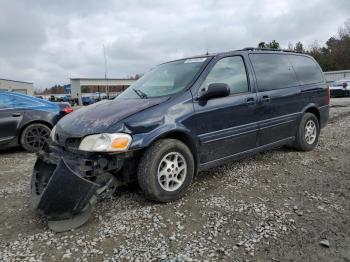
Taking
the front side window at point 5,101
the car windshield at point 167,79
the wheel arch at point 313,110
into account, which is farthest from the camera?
the front side window at point 5,101

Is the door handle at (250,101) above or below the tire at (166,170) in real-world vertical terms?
above

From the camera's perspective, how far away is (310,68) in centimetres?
607

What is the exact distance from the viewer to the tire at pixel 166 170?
3.53 metres

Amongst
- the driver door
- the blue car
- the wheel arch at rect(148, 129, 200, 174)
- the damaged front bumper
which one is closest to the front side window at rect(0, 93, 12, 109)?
the blue car

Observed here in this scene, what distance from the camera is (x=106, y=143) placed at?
132 inches

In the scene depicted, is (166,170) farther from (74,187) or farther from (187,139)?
(74,187)

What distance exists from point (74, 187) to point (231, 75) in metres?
2.58

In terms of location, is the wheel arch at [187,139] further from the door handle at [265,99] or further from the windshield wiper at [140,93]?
the door handle at [265,99]

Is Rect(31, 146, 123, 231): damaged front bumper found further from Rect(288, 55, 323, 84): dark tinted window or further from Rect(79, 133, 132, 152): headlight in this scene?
Rect(288, 55, 323, 84): dark tinted window

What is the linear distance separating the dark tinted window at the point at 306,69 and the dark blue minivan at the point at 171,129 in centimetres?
27

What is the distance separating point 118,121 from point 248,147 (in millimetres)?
2016

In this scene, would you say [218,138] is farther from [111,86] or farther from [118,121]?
[111,86]

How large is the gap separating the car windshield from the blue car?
10.3 feet

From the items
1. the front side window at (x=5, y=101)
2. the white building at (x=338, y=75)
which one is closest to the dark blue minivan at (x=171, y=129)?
the front side window at (x=5, y=101)
